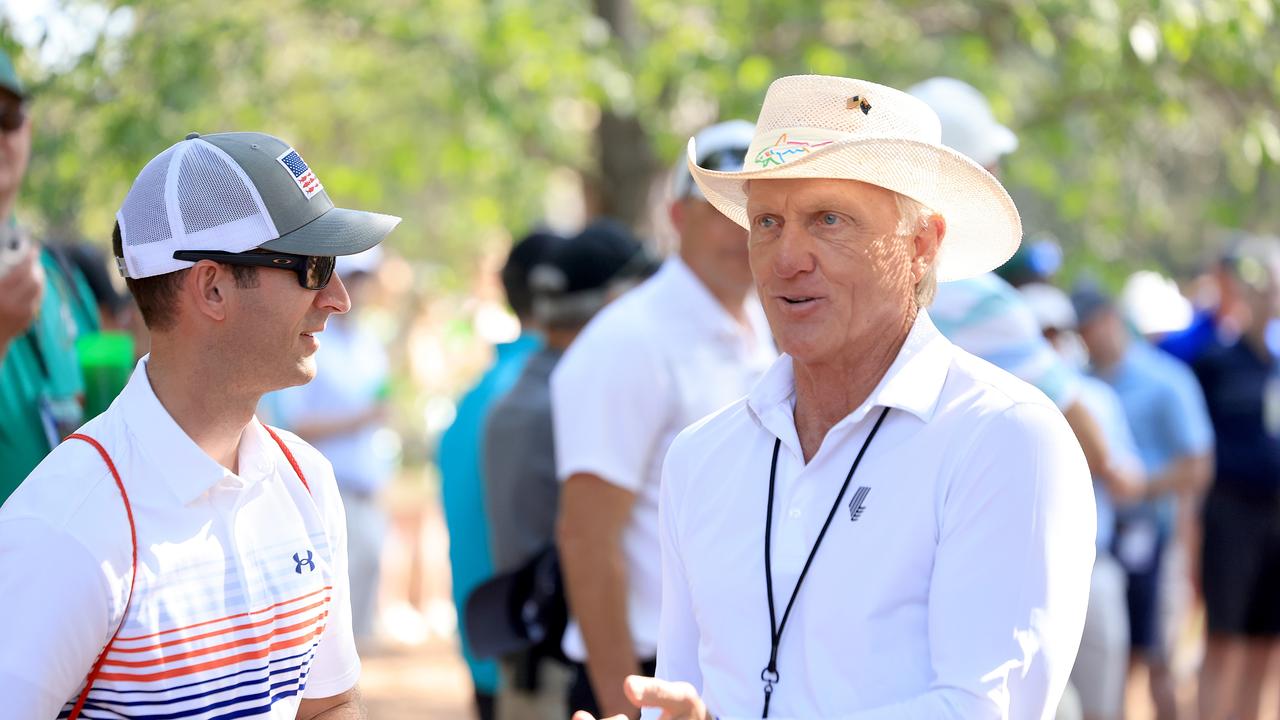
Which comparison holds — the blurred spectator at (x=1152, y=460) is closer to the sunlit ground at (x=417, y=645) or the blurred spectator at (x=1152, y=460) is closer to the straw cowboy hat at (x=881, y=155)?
the sunlit ground at (x=417, y=645)

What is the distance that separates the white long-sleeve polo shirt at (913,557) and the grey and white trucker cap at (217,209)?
86 cm

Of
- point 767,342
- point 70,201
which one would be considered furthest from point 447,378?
point 767,342

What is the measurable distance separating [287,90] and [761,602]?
7.60 m

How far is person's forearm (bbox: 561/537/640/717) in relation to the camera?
4.01 metres

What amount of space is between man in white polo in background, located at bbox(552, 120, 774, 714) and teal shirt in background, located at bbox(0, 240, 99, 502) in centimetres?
129

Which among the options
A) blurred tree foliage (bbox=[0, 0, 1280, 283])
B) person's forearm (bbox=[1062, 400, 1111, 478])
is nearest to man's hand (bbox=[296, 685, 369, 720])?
person's forearm (bbox=[1062, 400, 1111, 478])

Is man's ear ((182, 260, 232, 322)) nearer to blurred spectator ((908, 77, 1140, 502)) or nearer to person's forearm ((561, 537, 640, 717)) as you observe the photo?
person's forearm ((561, 537, 640, 717))

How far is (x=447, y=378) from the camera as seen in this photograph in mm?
16688

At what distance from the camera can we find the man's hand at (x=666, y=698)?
2246 mm

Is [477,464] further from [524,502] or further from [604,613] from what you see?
[604,613]

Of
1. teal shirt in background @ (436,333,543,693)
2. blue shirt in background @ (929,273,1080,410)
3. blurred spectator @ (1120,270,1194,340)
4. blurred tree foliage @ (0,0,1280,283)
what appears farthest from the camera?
blurred spectator @ (1120,270,1194,340)

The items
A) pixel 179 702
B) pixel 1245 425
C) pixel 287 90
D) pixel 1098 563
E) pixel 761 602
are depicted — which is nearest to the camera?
pixel 179 702

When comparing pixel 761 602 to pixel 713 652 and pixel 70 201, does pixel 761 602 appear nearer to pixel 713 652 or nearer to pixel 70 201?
pixel 713 652

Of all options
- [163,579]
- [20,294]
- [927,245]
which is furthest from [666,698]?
[20,294]
